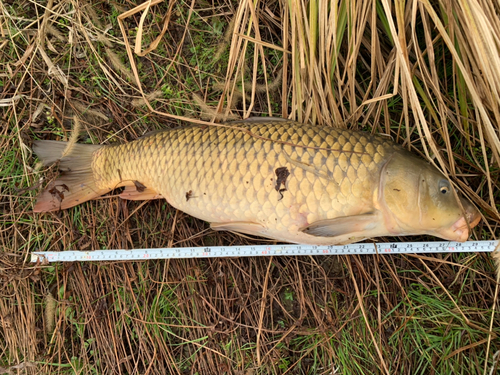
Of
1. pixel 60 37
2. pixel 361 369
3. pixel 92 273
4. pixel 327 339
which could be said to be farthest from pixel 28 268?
pixel 361 369

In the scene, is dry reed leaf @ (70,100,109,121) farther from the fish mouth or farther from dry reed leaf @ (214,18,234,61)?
the fish mouth

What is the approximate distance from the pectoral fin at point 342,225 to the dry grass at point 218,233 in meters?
0.45

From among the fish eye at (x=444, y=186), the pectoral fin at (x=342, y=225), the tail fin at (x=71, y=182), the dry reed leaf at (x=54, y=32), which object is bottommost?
the pectoral fin at (x=342, y=225)

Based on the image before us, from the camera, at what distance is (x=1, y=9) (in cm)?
222

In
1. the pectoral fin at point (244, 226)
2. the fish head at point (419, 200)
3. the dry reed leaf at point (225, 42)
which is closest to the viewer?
the fish head at point (419, 200)

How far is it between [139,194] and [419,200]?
147cm

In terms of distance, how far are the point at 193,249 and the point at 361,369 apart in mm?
1181

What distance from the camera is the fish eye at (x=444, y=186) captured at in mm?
1520

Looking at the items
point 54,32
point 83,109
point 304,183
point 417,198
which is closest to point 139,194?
point 83,109

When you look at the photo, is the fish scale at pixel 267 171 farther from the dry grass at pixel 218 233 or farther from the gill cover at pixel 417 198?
the dry grass at pixel 218 233

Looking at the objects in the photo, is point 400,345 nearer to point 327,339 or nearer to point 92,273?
point 327,339

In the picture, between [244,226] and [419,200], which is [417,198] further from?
[244,226]

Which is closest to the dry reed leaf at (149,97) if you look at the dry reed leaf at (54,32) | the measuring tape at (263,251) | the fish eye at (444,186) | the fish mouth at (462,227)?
the dry reed leaf at (54,32)

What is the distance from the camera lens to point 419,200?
1.51 metres
